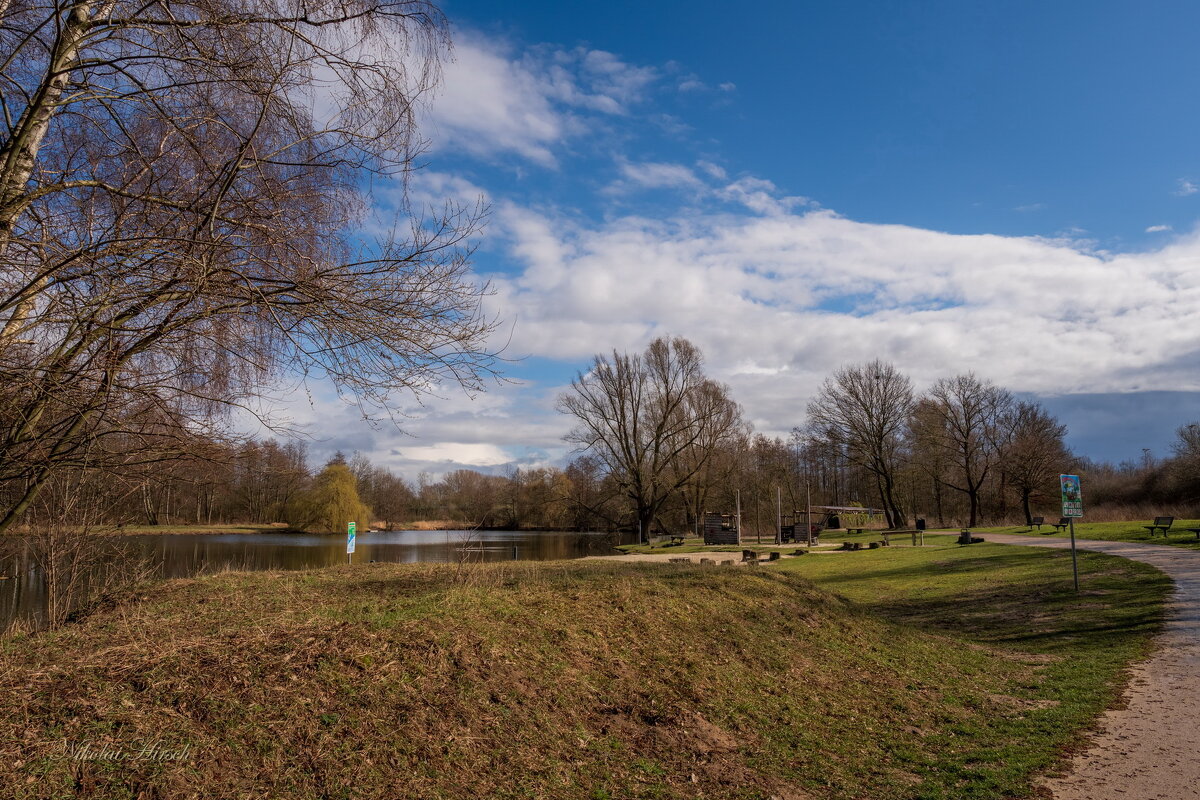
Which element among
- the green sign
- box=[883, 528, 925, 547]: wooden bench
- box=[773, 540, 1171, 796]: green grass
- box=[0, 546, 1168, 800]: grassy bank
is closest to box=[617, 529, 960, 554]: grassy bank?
box=[883, 528, 925, 547]: wooden bench

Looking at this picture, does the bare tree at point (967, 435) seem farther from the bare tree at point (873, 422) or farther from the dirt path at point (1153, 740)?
the dirt path at point (1153, 740)

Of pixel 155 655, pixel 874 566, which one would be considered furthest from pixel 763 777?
pixel 874 566

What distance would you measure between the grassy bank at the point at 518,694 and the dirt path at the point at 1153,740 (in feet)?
1.09

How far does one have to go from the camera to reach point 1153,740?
21.5 ft

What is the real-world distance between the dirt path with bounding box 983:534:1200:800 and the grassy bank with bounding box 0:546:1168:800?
0.33 m

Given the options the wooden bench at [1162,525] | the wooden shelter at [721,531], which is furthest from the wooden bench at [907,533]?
the wooden bench at [1162,525]

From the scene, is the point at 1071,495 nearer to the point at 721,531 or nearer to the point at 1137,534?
→ the point at 1137,534

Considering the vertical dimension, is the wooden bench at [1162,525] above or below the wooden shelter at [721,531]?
above

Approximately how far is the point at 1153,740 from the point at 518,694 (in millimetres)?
6046

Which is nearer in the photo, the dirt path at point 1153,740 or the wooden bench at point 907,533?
the dirt path at point 1153,740

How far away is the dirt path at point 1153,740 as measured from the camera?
17.9ft

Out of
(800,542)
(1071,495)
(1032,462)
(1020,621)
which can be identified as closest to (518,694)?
(1020,621)

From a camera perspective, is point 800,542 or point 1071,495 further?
point 800,542

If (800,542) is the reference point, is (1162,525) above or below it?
above
